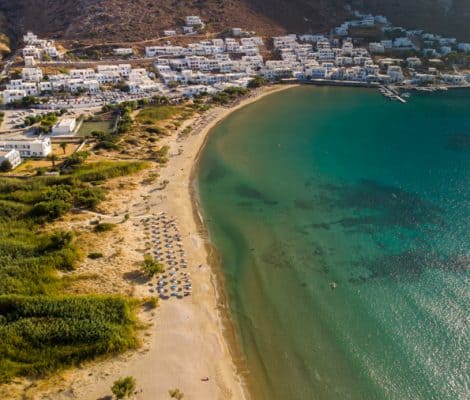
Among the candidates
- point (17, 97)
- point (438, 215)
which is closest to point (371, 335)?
point (438, 215)

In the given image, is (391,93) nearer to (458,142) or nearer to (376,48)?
(376,48)

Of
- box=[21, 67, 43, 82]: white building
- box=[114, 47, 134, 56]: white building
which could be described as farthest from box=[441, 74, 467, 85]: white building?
box=[21, 67, 43, 82]: white building

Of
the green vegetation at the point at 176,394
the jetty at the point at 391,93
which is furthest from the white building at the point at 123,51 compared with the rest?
the green vegetation at the point at 176,394

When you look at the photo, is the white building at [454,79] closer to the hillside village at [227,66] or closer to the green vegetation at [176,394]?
the hillside village at [227,66]

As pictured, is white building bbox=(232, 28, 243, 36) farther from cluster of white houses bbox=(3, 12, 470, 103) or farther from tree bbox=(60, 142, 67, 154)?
tree bbox=(60, 142, 67, 154)

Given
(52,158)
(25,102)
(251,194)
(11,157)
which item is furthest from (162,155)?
(25,102)
